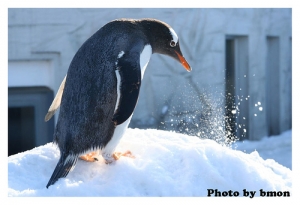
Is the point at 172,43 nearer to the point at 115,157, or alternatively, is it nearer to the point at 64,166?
the point at 115,157

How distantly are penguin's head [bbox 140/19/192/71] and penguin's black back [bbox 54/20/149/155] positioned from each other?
0.46 feet

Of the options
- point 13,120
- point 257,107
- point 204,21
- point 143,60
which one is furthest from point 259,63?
point 143,60

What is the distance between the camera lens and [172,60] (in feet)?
12.3

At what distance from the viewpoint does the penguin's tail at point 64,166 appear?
56.8 inches

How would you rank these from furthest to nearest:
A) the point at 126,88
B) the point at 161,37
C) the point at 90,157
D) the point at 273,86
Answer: the point at 273,86, the point at 161,37, the point at 90,157, the point at 126,88

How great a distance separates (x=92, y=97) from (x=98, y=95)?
2cm

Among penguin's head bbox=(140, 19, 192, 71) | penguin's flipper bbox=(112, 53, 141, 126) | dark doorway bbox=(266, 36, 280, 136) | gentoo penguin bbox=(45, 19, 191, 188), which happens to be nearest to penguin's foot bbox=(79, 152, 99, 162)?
gentoo penguin bbox=(45, 19, 191, 188)

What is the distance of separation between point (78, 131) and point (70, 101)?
0.32 ft

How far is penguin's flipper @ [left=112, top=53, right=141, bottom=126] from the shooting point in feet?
4.71

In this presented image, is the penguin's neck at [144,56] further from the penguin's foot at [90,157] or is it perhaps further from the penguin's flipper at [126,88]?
the penguin's foot at [90,157]

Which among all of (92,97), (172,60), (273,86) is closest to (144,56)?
(92,97)

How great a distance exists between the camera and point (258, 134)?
14.3ft

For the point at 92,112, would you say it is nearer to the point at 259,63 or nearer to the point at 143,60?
the point at 143,60

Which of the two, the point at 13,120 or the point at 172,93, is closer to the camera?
the point at 13,120
